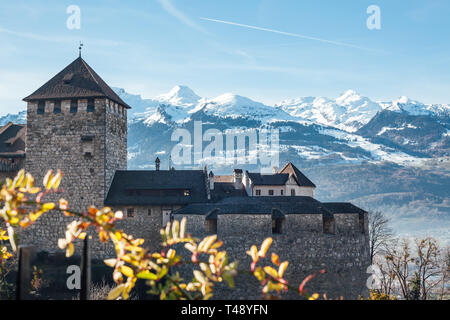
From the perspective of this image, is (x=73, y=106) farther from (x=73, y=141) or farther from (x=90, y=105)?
(x=73, y=141)

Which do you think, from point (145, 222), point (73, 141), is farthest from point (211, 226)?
point (73, 141)

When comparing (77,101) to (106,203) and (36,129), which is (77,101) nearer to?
(36,129)

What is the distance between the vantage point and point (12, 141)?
133 ft

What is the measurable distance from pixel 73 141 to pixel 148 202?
24.7 ft

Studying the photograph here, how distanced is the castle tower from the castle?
0.25 ft

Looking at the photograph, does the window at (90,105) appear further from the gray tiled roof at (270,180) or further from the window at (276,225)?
the gray tiled roof at (270,180)

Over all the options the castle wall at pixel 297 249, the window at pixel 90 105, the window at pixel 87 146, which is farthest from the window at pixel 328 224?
the window at pixel 90 105

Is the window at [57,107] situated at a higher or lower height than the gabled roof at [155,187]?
higher

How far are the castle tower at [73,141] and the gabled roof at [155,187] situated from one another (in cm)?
94

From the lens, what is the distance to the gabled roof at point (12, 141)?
128ft

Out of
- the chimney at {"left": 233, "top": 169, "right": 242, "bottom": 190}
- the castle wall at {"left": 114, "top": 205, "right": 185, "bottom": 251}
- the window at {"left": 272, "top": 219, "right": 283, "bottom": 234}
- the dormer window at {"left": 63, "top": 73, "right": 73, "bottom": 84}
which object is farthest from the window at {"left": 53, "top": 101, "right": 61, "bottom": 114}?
the chimney at {"left": 233, "top": 169, "right": 242, "bottom": 190}

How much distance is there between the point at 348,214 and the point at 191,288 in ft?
93.8

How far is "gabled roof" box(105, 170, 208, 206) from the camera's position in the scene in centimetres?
3662
